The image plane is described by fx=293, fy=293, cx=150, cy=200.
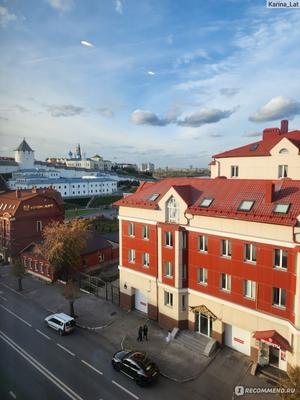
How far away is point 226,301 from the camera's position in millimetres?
14594

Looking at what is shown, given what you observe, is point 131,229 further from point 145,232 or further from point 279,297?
point 279,297

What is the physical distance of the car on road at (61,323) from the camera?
645 inches

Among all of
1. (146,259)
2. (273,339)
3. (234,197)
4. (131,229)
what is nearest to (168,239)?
(146,259)

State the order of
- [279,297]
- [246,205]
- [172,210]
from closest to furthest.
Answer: [279,297] → [246,205] → [172,210]

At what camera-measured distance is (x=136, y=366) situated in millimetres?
12891

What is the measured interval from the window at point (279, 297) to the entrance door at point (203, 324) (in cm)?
382

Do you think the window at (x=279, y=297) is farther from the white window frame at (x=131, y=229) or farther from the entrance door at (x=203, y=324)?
the white window frame at (x=131, y=229)

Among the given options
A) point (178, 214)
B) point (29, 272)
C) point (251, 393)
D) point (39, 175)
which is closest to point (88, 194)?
point (39, 175)

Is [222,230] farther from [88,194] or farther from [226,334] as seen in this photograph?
[88,194]

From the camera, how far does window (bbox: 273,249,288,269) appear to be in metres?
12.7

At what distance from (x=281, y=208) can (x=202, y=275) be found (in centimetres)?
546

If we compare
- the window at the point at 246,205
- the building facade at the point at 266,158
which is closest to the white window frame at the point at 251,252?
the window at the point at 246,205

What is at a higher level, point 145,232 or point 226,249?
point 145,232

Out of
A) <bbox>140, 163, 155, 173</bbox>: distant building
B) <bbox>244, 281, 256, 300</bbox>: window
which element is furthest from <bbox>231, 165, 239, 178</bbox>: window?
<bbox>140, 163, 155, 173</bbox>: distant building
